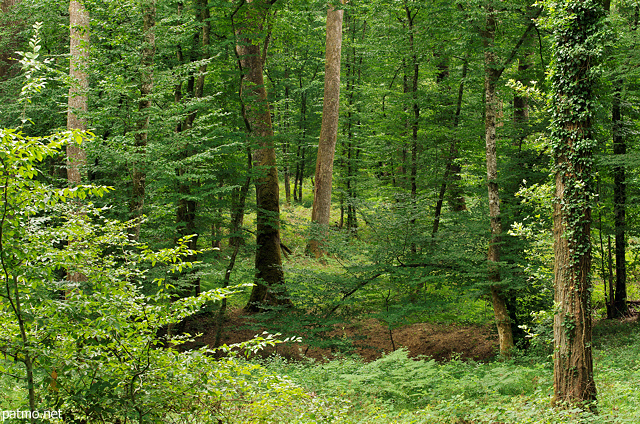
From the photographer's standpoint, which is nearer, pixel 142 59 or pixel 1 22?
pixel 142 59

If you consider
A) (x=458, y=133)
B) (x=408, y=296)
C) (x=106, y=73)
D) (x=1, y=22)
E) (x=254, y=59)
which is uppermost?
(x=1, y=22)

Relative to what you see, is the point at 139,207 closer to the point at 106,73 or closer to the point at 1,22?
the point at 106,73

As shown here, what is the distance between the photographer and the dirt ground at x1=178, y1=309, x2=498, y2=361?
9648mm

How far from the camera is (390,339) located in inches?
428

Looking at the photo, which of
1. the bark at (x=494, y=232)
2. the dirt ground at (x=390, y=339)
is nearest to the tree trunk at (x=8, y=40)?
the dirt ground at (x=390, y=339)

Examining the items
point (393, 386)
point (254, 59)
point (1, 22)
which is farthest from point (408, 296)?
point (1, 22)

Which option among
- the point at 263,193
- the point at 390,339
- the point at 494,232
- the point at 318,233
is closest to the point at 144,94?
the point at 263,193

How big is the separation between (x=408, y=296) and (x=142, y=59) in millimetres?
7373

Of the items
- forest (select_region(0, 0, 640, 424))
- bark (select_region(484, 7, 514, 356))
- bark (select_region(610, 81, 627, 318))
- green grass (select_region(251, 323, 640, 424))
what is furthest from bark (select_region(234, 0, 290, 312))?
bark (select_region(610, 81, 627, 318))

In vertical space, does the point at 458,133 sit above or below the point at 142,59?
below

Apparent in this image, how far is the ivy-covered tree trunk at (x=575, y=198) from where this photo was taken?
4.85 m

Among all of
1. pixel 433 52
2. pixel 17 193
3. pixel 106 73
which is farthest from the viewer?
pixel 433 52

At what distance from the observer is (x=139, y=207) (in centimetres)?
768

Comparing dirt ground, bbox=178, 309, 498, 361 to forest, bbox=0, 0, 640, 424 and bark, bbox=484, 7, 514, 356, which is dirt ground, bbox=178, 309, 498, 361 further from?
bark, bbox=484, 7, 514, 356
